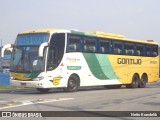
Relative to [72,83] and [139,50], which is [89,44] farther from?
[139,50]

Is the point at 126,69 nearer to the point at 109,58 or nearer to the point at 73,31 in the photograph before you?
the point at 109,58

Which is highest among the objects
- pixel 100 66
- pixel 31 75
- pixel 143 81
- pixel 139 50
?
pixel 139 50

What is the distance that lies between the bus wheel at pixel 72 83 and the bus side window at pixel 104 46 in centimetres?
288

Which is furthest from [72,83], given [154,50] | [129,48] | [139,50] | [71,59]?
[154,50]

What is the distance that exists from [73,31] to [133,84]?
7.85 m

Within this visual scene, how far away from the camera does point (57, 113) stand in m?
12.9

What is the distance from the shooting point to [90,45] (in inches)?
952

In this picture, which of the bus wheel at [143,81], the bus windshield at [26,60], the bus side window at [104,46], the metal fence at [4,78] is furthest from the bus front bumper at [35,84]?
the metal fence at [4,78]

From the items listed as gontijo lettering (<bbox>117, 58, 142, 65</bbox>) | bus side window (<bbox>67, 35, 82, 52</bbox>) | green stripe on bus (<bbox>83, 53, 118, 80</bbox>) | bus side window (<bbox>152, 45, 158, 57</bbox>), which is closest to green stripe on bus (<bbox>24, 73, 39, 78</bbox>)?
bus side window (<bbox>67, 35, 82, 52</bbox>)

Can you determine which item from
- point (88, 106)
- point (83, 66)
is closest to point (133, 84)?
point (83, 66)

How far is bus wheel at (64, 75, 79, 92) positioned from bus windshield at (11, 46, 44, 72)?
2.38 metres

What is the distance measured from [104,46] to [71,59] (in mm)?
3577

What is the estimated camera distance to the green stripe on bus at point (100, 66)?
24138mm

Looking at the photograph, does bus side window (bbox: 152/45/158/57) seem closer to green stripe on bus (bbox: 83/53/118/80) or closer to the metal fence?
green stripe on bus (bbox: 83/53/118/80)
